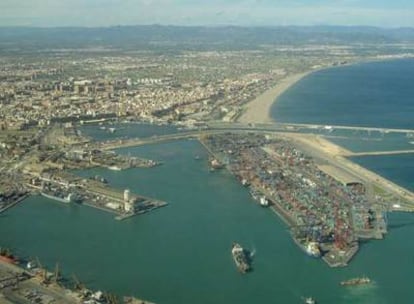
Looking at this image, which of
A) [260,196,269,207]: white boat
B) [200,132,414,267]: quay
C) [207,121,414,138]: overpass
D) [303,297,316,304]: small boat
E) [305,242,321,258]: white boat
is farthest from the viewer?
[207,121,414,138]: overpass

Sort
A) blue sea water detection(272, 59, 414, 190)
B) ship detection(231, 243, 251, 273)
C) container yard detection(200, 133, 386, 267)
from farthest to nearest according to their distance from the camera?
blue sea water detection(272, 59, 414, 190)
container yard detection(200, 133, 386, 267)
ship detection(231, 243, 251, 273)

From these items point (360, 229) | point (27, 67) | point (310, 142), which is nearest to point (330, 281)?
point (360, 229)

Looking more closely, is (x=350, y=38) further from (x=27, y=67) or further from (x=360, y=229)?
(x=360, y=229)

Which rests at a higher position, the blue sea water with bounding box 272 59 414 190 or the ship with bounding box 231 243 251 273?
the ship with bounding box 231 243 251 273

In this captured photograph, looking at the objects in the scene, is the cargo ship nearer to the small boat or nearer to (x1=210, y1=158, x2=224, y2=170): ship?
the small boat

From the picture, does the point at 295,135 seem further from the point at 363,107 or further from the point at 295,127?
the point at 363,107

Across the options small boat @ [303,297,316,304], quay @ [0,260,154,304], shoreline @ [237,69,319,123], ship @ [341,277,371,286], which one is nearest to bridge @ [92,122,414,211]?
shoreline @ [237,69,319,123]
